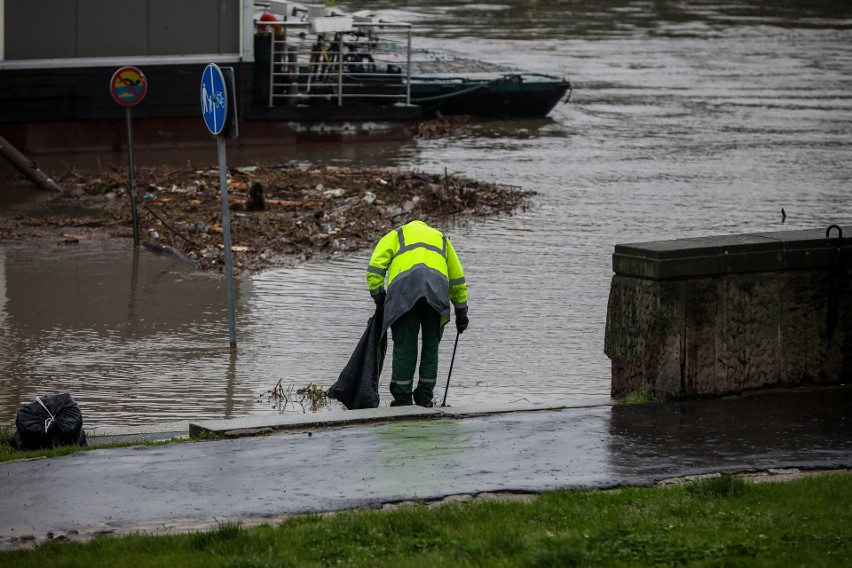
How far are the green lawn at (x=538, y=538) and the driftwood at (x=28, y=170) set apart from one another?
585 inches

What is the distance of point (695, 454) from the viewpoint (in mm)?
7590

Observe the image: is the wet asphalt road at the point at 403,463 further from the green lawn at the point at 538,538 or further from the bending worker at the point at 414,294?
the bending worker at the point at 414,294

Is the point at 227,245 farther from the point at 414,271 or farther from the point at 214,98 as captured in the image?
the point at 414,271

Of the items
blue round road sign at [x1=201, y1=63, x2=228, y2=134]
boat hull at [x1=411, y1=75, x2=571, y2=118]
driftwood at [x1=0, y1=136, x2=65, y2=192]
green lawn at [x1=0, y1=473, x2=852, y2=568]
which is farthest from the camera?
boat hull at [x1=411, y1=75, x2=571, y2=118]

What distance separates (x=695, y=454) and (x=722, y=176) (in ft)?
52.8

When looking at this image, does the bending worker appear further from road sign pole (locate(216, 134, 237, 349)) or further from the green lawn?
the green lawn

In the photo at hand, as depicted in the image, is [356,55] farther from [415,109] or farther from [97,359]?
[97,359]

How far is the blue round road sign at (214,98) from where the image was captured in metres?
11.2

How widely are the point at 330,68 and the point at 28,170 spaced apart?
314 inches

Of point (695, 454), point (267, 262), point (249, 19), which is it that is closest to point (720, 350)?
point (695, 454)

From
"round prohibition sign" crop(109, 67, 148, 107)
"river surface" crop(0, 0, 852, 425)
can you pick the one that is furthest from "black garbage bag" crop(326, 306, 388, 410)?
"round prohibition sign" crop(109, 67, 148, 107)

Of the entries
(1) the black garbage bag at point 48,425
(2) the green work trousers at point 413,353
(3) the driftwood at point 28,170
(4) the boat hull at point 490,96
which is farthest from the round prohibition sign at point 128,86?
(4) the boat hull at point 490,96

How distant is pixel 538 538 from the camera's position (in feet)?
18.9

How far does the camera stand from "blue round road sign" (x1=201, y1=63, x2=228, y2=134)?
11195 millimetres
